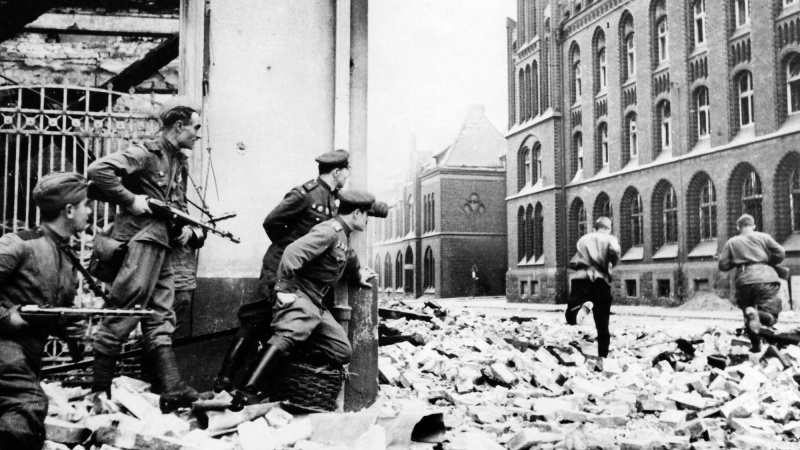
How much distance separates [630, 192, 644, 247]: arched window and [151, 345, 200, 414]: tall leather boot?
27.1 metres

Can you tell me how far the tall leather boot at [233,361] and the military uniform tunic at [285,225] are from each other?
0.08 m

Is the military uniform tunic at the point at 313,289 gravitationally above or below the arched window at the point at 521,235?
below

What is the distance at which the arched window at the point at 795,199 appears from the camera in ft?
72.0

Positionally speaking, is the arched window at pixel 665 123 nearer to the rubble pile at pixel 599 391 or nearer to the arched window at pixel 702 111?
the arched window at pixel 702 111

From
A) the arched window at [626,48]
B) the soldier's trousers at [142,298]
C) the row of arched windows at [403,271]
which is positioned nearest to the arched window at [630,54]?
the arched window at [626,48]

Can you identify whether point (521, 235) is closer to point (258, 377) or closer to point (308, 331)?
point (308, 331)

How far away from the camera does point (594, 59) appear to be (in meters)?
32.9

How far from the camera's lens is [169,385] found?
4473 mm

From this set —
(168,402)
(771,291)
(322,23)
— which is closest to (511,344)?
(771,291)

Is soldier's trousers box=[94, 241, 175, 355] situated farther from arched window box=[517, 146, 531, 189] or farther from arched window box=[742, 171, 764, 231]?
arched window box=[517, 146, 531, 189]

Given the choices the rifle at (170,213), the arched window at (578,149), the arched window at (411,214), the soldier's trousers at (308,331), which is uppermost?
the arched window at (578,149)

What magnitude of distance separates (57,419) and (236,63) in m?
3.34

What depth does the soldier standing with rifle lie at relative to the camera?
4.41 m

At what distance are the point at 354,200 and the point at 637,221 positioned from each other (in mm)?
26436
